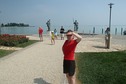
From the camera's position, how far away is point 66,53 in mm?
8164

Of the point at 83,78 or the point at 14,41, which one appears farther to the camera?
the point at 14,41

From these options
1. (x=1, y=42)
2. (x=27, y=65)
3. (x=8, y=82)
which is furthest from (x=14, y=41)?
(x=8, y=82)

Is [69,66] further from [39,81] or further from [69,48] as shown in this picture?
[39,81]

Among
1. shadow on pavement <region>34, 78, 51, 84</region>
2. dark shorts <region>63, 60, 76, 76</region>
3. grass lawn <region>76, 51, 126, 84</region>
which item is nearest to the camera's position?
dark shorts <region>63, 60, 76, 76</region>

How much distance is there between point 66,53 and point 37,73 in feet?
10.0

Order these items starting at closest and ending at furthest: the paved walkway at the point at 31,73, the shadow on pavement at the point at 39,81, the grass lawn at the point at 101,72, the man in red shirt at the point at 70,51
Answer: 1. the man in red shirt at the point at 70,51
2. the shadow on pavement at the point at 39,81
3. the paved walkway at the point at 31,73
4. the grass lawn at the point at 101,72

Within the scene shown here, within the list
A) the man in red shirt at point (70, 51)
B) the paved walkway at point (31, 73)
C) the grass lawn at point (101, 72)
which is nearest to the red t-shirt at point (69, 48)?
the man in red shirt at point (70, 51)

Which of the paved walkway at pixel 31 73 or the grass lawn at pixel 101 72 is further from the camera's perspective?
the grass lawn at pixel 101 72

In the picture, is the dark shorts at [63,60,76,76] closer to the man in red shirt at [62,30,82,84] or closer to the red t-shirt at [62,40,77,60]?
the man in red shirt at [62,30,82,84]

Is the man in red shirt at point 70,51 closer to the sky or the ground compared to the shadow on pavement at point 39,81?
closer to the sky

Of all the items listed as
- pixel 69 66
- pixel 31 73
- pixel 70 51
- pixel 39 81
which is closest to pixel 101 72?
pixel 31 73

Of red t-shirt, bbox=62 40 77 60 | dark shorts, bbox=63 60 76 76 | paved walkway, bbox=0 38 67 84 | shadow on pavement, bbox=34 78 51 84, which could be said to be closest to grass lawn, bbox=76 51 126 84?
paved walkway, bbox=0 38 67 84

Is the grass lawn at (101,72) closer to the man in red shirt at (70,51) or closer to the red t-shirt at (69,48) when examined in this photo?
the man in red shirt at (70,51)

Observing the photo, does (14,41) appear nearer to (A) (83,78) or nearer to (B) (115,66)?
(B) (115,66)
